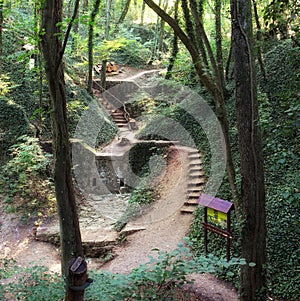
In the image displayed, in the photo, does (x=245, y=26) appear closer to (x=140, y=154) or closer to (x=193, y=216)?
(x=193, y=216)

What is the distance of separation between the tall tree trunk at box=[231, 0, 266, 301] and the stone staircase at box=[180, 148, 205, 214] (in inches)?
170

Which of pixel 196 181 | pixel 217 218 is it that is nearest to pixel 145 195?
pixel 196 181

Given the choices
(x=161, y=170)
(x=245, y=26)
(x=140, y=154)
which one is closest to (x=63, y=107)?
(x=245, y=26)

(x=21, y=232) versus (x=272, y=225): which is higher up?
(x=272, y=225)

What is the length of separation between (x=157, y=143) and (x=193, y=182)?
339 centimetres

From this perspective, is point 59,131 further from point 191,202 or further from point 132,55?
point 132,55

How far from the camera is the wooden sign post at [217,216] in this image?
6.16m

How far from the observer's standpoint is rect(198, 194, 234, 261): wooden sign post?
6.16 metres

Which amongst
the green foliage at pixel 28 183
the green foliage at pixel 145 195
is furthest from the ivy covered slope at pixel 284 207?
the green foliage at pixel 28 183

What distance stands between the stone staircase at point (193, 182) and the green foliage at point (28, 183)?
13.8 feet

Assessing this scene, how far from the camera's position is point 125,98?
61.2 feet

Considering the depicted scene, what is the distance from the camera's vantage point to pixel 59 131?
5.00 m

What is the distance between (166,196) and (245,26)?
6.89 metres

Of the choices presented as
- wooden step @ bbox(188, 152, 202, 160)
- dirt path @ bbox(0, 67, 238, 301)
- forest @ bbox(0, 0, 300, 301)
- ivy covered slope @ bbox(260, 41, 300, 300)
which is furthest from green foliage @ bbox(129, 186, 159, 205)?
ivy covered slope @ bbox(260, 41, 300, 300)
